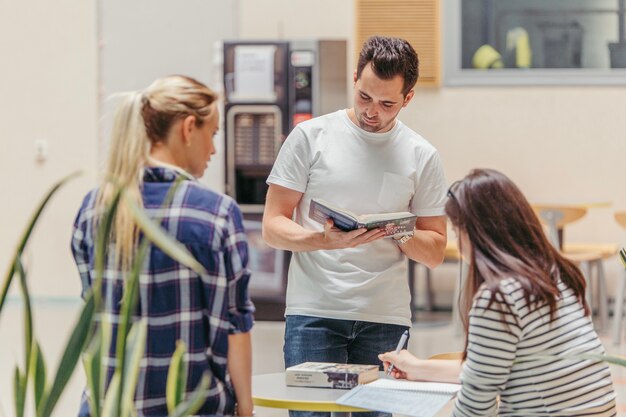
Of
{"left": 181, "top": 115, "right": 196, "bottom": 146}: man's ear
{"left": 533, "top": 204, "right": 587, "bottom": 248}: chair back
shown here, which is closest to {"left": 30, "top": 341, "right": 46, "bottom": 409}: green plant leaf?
{"left": 181, "top": 115, "right": 196, "bottom": 146}: man's ear

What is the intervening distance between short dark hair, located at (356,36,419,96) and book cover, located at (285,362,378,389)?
2.67 feet

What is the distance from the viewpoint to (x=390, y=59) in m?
3.02

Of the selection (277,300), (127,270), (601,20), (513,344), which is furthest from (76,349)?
(601,20)

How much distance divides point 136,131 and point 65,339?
4.99 metres

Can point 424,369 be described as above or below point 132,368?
below

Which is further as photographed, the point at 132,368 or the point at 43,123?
the point at 43,123

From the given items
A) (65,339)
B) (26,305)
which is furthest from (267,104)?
(26,305)

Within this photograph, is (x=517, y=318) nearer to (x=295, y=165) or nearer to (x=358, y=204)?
(x=358, y=204)

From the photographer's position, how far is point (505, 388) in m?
2.46

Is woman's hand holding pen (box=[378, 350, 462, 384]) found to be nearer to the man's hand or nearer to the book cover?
the book cover

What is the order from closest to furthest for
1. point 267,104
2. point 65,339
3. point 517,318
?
point 517,318 < point 65,339 < point 267,104

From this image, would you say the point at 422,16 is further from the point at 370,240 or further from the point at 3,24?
the point at 370,240

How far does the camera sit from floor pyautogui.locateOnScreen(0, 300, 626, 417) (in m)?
5.41

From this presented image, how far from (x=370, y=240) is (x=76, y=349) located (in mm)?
1180
